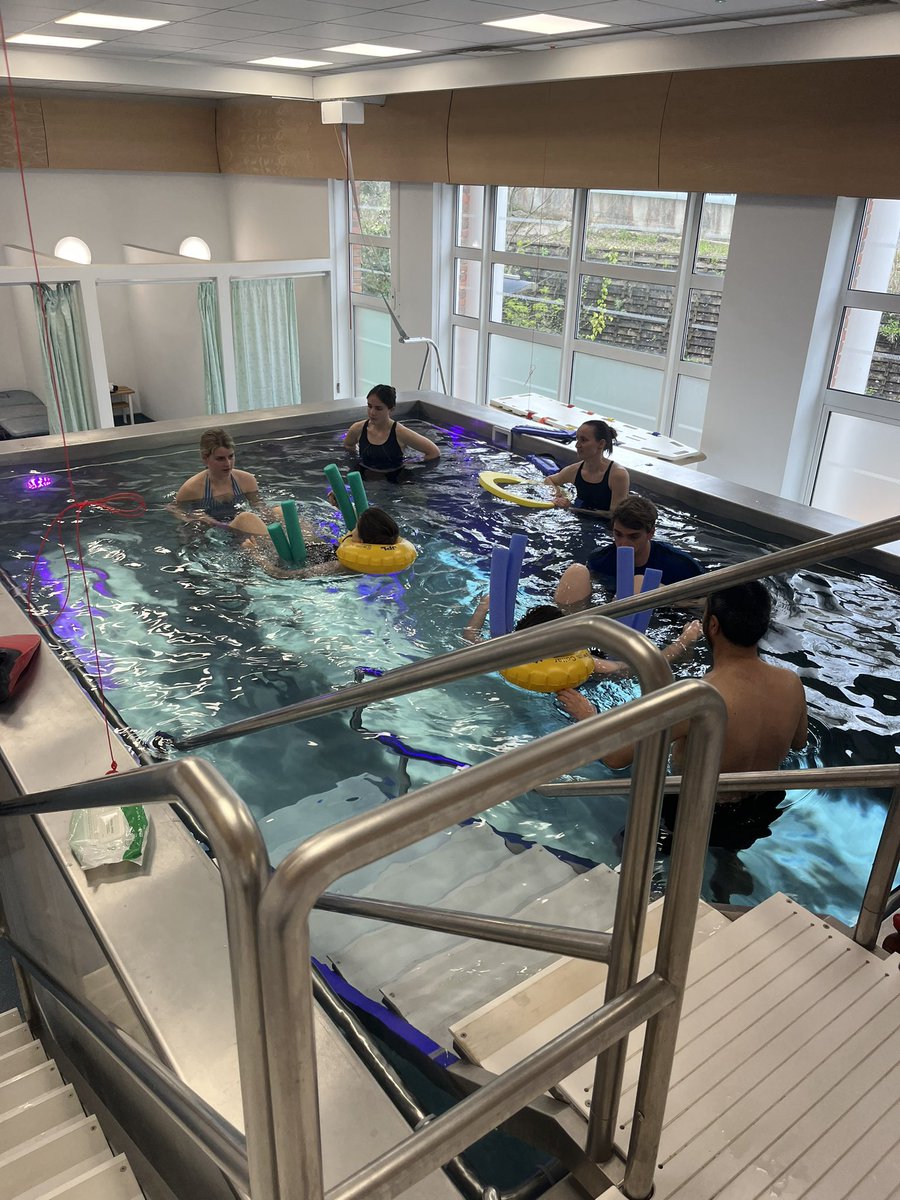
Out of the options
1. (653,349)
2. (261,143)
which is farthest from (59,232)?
(653,349)

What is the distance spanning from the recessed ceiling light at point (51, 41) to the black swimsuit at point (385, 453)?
141 inches

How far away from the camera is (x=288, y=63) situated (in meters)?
7.84

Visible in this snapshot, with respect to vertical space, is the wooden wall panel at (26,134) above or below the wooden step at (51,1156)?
above

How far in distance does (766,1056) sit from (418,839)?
985mm

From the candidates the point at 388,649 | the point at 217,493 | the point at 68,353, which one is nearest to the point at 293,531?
the point at 388,649

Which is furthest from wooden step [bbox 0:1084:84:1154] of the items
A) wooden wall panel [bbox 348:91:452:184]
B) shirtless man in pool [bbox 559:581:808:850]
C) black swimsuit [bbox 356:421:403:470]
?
wooden wall panel [bbox 348:91:452:184]

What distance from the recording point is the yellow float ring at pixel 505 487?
5.94 meters

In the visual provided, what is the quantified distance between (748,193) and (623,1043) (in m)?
6.65

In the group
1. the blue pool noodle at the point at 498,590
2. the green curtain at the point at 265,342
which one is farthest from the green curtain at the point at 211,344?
the blue pool noodle at the point at 498,590

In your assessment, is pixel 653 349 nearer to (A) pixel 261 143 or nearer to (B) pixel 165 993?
(A) pixel 261 143

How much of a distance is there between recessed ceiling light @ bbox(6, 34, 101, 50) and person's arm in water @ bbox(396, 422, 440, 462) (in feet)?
11.9

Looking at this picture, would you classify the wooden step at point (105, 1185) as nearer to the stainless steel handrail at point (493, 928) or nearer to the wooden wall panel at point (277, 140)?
the stainless steel handrail at point (493, 928)

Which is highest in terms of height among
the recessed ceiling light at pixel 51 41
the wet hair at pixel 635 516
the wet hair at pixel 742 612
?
the recessed ceiling light at pixel 51 41

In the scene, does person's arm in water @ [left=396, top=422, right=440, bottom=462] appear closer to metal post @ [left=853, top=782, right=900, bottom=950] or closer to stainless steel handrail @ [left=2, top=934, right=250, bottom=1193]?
stainless steel handrail @ [left=2, top=934, right=250, bottom=1193]
